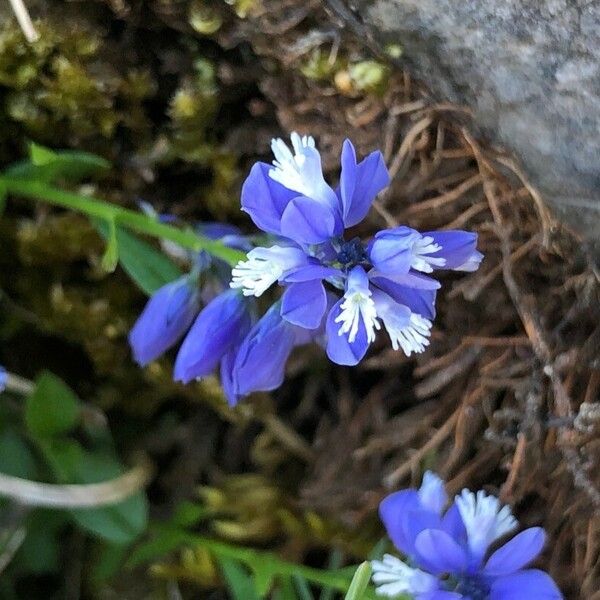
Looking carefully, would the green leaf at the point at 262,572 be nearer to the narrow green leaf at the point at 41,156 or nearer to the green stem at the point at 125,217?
the green stem at the point at 125,217

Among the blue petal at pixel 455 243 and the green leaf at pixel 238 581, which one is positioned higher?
the blue petal at pixel 455 243

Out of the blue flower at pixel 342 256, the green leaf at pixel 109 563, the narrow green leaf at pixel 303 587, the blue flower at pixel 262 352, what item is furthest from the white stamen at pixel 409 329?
the green leaf at pixel 109 563

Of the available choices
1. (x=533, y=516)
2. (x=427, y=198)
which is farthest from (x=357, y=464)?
(x=427, y=198)

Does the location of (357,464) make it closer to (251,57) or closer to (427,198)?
(427,198)

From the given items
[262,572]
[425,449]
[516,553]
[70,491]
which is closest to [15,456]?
[70,491]

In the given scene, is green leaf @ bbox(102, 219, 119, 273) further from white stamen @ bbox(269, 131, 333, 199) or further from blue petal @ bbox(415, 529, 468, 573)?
blue petal @ bbox(415, 529, 468, 573)

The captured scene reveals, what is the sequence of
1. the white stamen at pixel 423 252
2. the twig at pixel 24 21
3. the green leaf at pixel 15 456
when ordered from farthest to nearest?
the green leaf at pixel 15 456 → the twig at pixel 24 21 → the white stamen at pixel 423 252

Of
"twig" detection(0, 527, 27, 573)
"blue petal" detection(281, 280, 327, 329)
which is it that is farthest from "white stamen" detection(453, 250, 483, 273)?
"twig" detection(0, 527, 27, 573)
